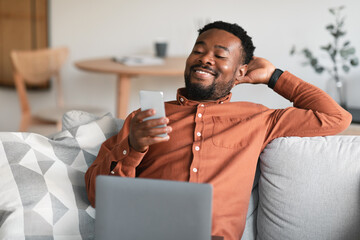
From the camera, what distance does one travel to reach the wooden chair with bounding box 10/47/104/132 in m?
A: 3.33

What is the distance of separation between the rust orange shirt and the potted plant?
4.58ft

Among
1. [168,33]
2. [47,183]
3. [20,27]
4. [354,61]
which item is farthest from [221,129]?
[20,27]

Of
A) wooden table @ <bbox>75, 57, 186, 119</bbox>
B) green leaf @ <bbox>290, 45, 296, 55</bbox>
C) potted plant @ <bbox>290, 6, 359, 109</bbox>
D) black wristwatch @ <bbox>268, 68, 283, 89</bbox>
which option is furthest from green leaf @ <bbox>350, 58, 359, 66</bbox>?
black wristwatch @ <bbox>268, 68, 283, 89</bbox>

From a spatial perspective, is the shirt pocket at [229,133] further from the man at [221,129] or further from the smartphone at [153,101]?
the smartphone at [153,101]

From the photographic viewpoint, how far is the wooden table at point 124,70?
3.05 meters

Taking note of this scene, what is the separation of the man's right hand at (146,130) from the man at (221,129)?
0.04 m

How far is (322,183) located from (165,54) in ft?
7.37

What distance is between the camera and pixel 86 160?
68.4 inches

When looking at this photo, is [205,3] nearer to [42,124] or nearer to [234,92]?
[234,92]

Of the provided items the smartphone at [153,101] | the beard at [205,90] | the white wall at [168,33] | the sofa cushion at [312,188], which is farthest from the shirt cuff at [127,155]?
the white wall at [168,33]


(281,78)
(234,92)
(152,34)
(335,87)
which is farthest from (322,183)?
(152,34)

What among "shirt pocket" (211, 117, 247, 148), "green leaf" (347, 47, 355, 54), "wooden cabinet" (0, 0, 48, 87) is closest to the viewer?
"shirt pocket" (211, 117, 247, 148)

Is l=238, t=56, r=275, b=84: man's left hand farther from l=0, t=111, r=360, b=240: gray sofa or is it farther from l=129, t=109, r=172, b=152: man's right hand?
l=129, t=109, r=172, b=152: man's right hand

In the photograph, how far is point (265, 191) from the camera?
1.64 metres
